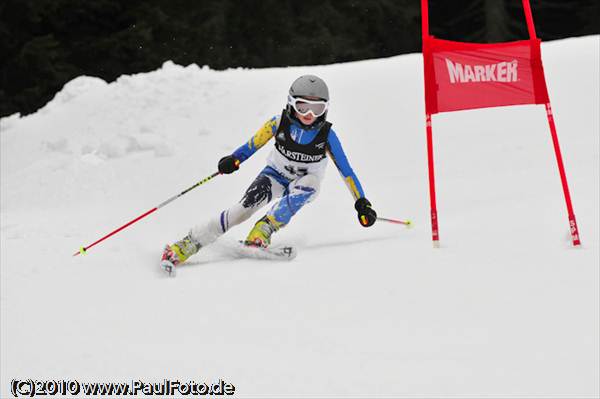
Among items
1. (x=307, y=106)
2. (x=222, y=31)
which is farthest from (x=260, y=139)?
(x=222, y=31)

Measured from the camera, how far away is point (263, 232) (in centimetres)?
546

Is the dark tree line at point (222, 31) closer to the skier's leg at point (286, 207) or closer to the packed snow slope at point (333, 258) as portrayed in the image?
the packed snow slope at point (333, 258)

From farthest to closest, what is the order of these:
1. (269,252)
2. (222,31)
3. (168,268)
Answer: (222,31) < (269,252) < (168,268)

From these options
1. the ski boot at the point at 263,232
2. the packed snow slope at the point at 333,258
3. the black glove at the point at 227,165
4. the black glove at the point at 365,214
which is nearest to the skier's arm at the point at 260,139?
the black glove at the point at 227,165

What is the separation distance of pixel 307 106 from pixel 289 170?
1.74 ft

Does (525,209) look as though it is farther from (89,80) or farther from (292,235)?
(89,80)

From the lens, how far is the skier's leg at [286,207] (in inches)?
215

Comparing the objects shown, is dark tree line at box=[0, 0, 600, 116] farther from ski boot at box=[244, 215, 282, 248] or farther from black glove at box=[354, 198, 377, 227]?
black glove at box=[354, 198, 377, 227]

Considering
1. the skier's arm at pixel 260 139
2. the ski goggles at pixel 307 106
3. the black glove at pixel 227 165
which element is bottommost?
the black glove at pixel 227 165

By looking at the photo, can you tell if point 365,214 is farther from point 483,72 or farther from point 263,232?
point 483,72

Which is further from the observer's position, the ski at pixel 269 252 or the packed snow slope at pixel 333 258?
the ski at pixel 269 252

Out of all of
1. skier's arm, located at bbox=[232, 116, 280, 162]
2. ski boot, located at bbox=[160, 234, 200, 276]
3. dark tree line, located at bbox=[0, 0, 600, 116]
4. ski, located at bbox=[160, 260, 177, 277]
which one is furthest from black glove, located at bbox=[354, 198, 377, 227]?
dark tree line, located at bbox=[0, 0, 600, 116]

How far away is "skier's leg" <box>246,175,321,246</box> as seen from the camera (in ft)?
17.9

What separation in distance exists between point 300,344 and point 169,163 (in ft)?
16.5
